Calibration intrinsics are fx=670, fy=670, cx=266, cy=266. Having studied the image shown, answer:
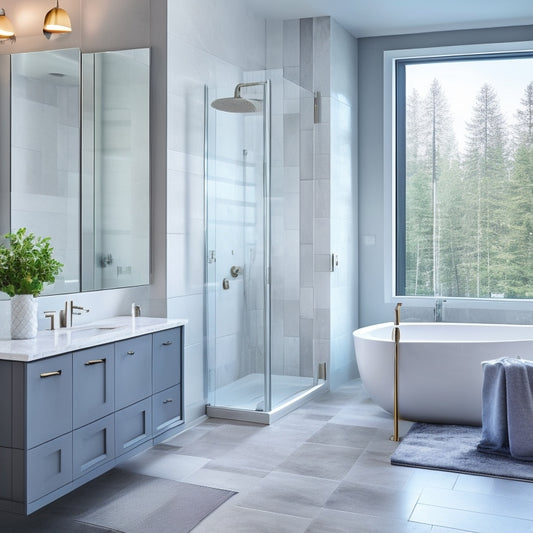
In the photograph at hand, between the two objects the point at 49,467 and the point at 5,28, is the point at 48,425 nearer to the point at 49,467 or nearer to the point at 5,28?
the point at 49,467

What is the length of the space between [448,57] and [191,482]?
4.26 metres

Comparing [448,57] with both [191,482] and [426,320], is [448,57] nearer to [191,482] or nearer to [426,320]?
[426,320]

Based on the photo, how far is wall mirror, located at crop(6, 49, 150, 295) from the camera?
9.99 feet

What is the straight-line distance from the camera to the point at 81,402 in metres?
2.79

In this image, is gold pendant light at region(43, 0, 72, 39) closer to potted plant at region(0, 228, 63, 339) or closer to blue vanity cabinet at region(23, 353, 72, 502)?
potted plant at region(0, 228, 63, 339)

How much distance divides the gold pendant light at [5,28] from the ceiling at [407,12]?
239 cm

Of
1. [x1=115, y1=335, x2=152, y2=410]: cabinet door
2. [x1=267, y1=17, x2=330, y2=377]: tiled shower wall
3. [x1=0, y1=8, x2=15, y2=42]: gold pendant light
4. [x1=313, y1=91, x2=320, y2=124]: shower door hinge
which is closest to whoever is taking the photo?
[x1=0, y1=8, x2=15, y2=42]: gold pendant light

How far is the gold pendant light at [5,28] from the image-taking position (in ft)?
9.68

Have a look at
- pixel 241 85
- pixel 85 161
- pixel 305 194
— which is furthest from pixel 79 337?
pixel 305 194

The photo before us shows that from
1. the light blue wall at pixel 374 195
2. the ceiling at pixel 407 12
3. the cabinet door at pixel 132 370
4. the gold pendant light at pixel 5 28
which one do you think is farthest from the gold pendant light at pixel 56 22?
the light blue wall at pixel 374 195

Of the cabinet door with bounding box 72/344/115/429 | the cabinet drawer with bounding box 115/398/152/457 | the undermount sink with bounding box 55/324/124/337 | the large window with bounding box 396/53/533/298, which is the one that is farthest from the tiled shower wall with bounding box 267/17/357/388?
the cabinet door with bounding box 72/344/115/429

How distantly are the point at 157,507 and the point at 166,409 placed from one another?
0.65 meters

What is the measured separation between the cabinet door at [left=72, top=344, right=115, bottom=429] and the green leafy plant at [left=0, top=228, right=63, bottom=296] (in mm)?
366

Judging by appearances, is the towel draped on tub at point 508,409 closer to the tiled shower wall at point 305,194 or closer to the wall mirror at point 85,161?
the tiled shower wall at point 305,194
